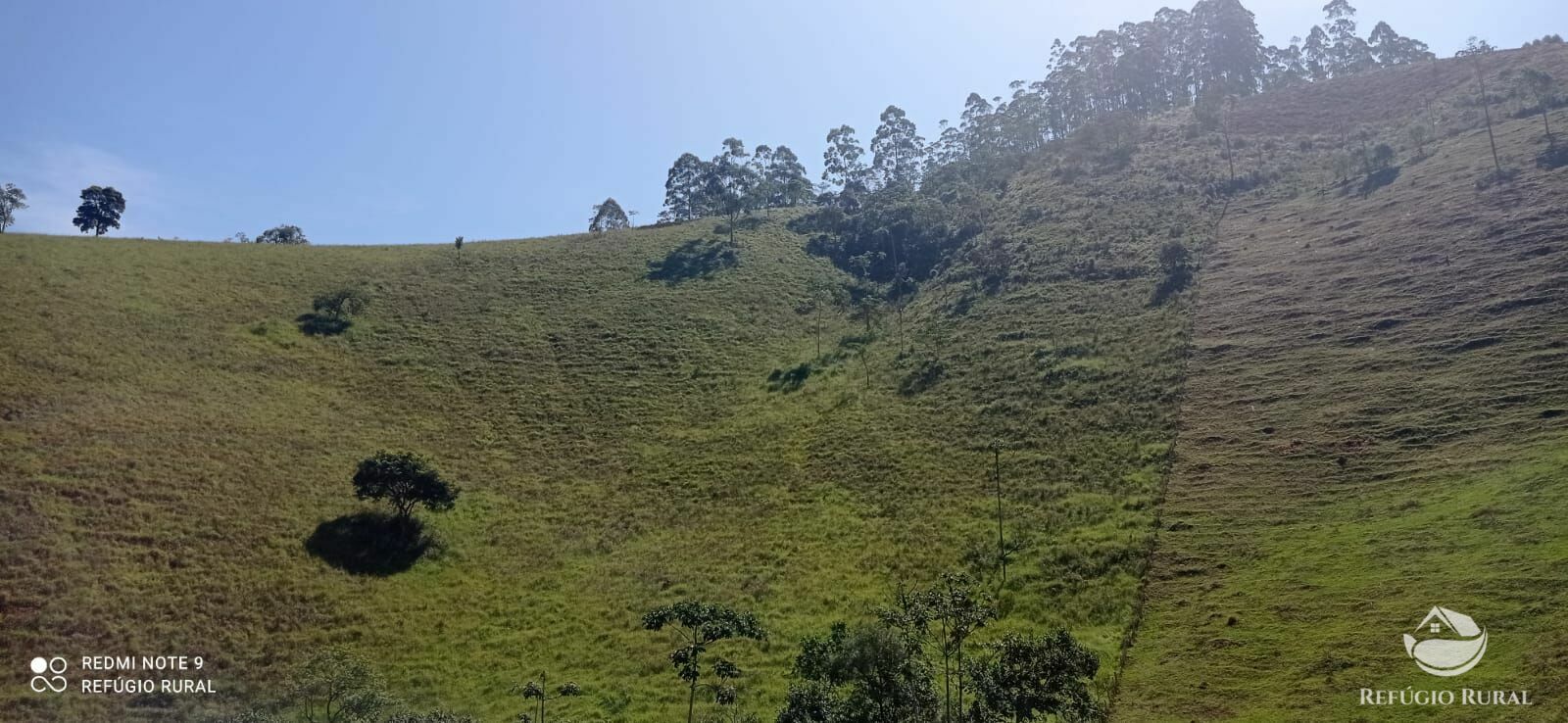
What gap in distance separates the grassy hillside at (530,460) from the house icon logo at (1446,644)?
972 cm

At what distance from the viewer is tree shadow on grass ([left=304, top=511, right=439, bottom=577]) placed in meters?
44.0

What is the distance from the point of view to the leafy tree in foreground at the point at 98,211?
9500cm

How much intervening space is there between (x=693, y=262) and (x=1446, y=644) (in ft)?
264

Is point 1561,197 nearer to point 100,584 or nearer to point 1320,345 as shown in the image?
point 1320,345

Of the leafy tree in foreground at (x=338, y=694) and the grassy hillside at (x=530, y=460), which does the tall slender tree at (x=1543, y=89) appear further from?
the leafy tree in foreground at (x=338, y=694)

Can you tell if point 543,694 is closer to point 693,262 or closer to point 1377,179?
point 693,262

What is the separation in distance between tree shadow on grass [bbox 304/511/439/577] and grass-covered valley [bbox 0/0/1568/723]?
0.29 m

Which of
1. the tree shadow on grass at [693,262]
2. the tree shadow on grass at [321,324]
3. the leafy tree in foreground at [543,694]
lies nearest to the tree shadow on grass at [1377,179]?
the tree shadow on grass at [693,262]

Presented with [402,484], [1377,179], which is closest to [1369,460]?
[402,484]

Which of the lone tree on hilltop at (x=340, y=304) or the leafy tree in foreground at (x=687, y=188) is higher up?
the leafy tree in foreground at (x=687, y=188)

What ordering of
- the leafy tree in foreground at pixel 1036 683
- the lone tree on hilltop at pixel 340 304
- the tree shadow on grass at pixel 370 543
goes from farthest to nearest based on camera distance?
the lone tree on hilltop at pixel 340 304 → the tree shadow on grass at pixel 370 543 → the leafy tree in foreground at pixel 1036 683
